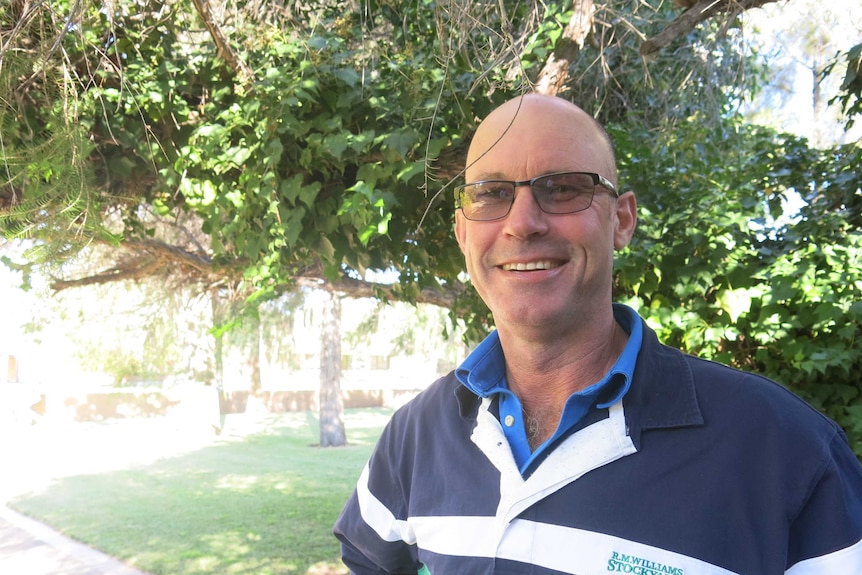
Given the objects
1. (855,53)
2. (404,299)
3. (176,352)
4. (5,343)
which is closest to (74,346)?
(176,352)

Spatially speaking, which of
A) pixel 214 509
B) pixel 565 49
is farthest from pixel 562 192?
pixel 214 509

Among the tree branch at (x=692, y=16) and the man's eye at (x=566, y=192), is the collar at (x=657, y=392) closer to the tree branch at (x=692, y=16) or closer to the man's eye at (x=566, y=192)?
the man's eye at (x=566, y=192)

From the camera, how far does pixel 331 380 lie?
12.0 metres

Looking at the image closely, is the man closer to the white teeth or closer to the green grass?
the white teeth

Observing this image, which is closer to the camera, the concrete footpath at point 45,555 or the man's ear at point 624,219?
the man's ear at point 624,219

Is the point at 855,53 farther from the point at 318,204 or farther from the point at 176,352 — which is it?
the point at 176,352

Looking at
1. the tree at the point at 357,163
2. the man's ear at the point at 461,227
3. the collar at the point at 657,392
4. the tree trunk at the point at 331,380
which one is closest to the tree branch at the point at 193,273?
the tree at the point at 357,163

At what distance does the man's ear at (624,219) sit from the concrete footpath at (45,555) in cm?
618

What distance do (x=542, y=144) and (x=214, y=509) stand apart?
8.75 metres

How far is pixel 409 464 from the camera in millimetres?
1090

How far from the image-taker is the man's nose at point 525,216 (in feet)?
3.16

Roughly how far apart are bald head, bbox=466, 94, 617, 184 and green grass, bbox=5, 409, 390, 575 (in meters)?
6.53

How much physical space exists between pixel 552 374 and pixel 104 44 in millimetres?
1816

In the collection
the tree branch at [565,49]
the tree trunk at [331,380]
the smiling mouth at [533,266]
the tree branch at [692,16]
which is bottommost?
the tree trunk at [331,380]
